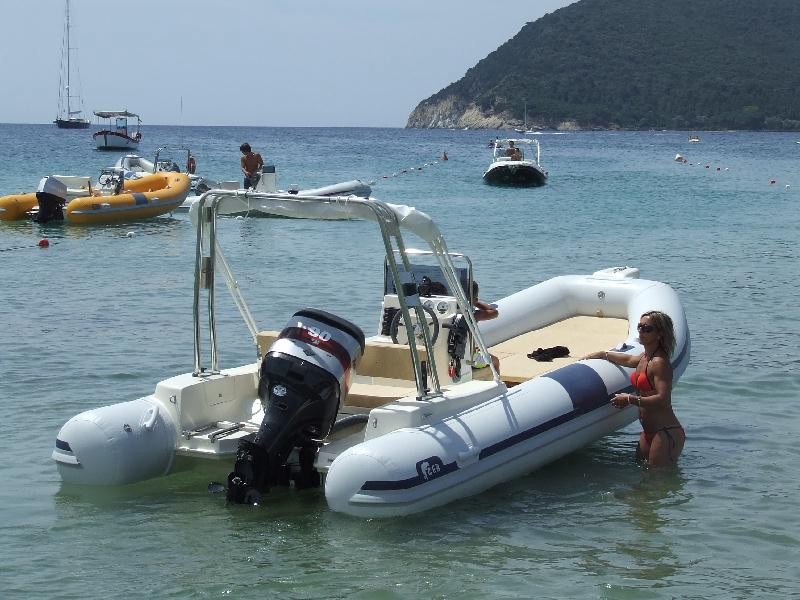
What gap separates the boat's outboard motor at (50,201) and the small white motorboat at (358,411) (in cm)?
1505

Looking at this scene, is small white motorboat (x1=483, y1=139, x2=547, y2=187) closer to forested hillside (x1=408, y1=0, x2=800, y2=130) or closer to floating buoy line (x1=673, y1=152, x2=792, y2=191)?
floating buoy line (x1=673, y1=152, x2=792, y2=191)

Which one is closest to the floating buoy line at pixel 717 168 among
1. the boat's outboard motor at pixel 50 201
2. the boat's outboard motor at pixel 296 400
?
the boat's outboard motor at pixel 50 201

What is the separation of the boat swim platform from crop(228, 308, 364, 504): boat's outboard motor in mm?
544

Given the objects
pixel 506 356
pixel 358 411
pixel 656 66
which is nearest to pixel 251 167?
pixel 506 356

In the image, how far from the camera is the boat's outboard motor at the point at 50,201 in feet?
70.6

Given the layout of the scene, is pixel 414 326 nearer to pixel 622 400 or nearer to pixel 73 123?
pixel 622 400

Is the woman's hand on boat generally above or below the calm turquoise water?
above

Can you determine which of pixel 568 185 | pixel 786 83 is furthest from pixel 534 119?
pixel 568 185

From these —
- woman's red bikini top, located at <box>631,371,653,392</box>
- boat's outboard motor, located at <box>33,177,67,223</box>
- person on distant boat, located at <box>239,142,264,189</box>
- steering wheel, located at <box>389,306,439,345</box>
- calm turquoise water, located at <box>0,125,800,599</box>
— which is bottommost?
calm turquoise water, located at <box>0,125,800,599</box>

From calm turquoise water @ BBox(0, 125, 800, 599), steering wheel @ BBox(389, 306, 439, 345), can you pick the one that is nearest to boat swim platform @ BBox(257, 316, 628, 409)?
steering wheel @ BBox(389, 306, 439, 345)

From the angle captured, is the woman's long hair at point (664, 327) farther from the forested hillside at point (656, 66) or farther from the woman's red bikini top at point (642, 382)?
the forested hillside at point (656, 66)

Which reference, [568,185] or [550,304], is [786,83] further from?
[550,304]

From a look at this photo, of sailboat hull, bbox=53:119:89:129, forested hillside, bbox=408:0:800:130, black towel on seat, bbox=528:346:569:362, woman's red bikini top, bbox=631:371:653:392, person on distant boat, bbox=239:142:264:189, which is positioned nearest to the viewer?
woman's red bikini top, bbox=631:371:653:392

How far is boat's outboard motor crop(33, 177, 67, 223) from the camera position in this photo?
70.6 feet
